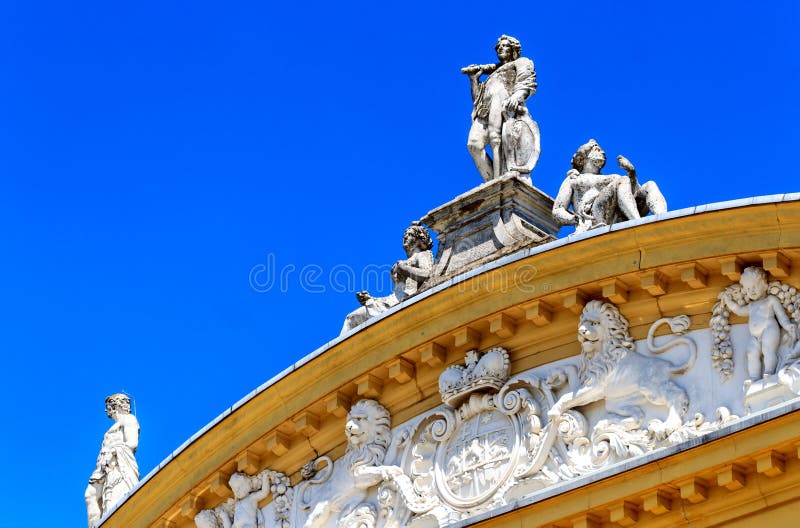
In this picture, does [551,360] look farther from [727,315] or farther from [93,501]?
[93,501]

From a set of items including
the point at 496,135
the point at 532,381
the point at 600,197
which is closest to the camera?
the point at 532,381

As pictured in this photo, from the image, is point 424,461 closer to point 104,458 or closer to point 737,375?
point 737,375

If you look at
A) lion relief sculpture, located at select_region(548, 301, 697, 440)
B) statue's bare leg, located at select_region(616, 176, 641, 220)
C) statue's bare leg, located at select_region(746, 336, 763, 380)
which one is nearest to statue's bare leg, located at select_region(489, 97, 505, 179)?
statue's bare leg, located at select_region(616, 176, 641, 220)

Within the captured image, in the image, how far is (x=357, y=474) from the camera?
18984mm

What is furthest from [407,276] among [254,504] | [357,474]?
[254,504]

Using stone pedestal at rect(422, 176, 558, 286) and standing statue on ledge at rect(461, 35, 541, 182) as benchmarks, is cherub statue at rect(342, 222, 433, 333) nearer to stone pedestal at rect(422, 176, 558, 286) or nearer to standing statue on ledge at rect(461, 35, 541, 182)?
stone pedestal at rect(422, 176, 558, 286)

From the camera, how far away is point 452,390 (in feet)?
61.0

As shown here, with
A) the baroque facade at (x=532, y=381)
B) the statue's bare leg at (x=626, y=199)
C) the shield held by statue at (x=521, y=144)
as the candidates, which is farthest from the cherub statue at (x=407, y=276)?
the statue's bare leg at (x=626, y=199)

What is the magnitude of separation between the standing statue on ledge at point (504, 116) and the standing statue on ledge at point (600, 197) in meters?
0.88

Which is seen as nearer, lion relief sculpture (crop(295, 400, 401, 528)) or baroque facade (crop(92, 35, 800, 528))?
baroque facade (crop(92, 35, 800, 528))

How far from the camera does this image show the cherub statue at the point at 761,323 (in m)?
16.5

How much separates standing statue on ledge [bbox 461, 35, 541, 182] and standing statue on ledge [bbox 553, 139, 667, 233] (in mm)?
880

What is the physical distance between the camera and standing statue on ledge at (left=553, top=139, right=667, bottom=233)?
18.4 m

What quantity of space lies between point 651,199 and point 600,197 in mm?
500
